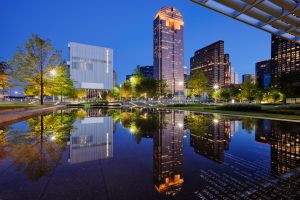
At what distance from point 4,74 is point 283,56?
707 feet

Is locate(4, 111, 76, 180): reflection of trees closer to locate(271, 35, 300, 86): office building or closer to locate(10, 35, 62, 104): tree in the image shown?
locate(10, 35, 62, 104): tree

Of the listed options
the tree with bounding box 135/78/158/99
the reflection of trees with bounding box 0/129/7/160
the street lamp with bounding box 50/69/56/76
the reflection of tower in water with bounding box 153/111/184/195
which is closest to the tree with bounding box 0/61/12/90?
the street lamp with bounding box 50/69/56/76

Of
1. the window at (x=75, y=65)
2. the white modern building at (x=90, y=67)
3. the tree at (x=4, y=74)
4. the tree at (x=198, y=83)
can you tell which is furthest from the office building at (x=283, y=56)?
the tree at (x=4, y=74)

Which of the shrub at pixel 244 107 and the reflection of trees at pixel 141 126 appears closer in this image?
the reflection of trees at pixel 141 126

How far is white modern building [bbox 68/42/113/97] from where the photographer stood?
132 meters

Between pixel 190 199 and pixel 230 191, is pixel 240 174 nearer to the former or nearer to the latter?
pixel 230 191

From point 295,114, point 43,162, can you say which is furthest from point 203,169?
point 295,114

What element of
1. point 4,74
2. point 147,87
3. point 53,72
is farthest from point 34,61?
point 147,87

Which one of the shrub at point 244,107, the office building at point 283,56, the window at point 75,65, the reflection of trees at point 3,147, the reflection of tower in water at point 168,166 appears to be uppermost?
the office building at point 283,56

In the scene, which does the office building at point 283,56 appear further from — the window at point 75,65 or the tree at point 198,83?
the window at point 75,65

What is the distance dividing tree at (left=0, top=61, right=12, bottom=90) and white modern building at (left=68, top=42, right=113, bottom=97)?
101 m

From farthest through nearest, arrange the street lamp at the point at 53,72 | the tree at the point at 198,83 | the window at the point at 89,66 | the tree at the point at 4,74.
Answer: the window at the point at 89,66 → the tree at the point at 198,83 → the street lamp at the point at 53,72 → the tree at the point at 4,74

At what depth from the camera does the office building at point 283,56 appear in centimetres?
16525

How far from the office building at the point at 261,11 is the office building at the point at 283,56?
18287 centimetres
